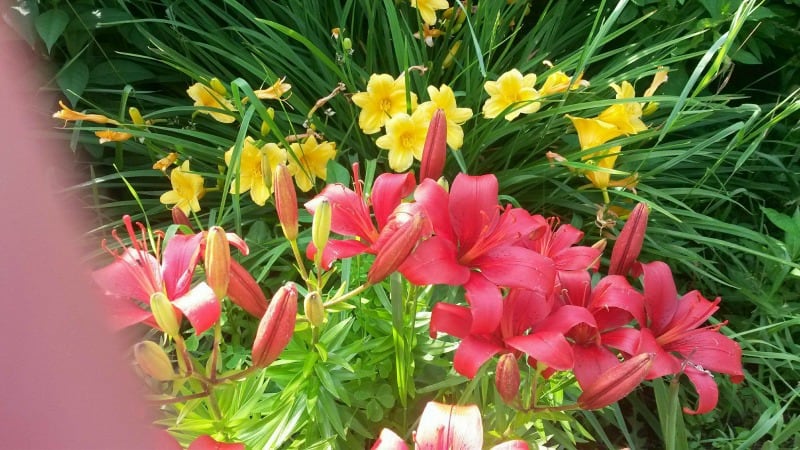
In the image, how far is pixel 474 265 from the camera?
74 cm

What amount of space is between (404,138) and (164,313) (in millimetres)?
629

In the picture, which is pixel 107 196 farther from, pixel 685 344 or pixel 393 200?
pixel 685 344

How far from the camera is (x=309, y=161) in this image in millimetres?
1197

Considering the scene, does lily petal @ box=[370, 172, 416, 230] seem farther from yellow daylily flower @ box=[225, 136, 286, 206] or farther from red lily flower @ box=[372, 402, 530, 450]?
yellow daylily flower @ box=[225, 136, 286, 206]

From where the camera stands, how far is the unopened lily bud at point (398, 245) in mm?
626

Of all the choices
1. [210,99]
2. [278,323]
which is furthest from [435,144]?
[210,99]

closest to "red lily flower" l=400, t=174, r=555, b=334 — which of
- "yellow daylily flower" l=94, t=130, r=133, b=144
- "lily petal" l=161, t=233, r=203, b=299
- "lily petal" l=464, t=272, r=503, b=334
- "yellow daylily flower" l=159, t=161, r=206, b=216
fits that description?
"lily petal" l=464, t=272, r=503, b=334

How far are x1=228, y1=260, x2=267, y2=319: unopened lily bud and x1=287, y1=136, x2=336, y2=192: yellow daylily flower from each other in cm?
48

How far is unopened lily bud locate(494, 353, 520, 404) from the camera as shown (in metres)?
0.62

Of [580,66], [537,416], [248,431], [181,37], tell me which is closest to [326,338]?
[248,431]

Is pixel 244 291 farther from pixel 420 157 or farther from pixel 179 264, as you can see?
pixel 420 157

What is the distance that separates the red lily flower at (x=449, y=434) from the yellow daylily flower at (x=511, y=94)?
0.73m

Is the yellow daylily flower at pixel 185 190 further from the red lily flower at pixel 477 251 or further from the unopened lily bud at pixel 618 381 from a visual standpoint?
the unopened lily bud at pixel 618 381

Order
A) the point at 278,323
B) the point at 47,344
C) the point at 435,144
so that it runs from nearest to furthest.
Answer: the point at 47,344, the point at 278,323, the point at 435,144
